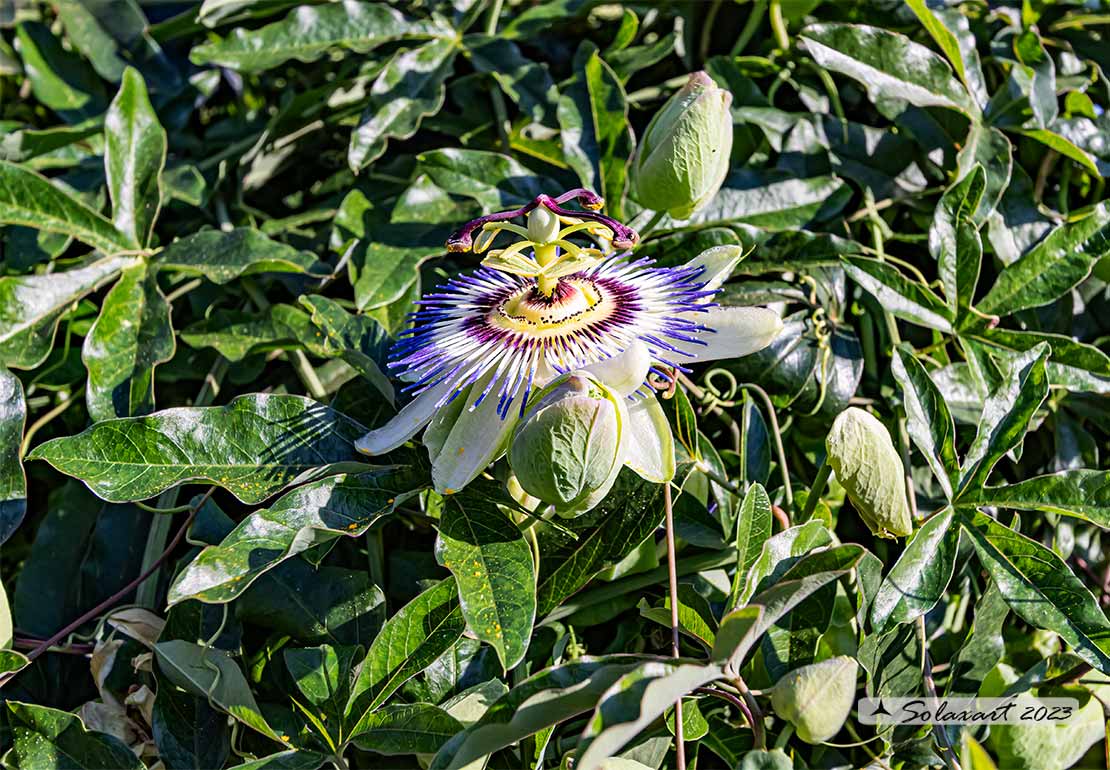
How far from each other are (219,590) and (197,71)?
1.02m

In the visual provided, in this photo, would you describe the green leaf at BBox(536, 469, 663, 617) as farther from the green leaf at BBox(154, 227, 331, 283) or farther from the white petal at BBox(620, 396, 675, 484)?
the green leaf at BBox(154, 227, 331, 283)

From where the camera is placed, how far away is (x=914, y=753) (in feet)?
3.28

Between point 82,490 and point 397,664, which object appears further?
point 82,490

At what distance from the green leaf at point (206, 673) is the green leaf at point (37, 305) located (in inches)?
15.0

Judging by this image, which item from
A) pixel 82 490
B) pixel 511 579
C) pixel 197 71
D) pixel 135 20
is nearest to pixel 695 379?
pixel 511 579

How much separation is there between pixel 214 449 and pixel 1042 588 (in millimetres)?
748

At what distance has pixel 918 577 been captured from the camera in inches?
36.9

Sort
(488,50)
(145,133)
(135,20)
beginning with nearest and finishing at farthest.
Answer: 1. (145,133)
2. (488,50)
3. (135,20)

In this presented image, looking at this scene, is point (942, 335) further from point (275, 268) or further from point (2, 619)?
point (2, 619)

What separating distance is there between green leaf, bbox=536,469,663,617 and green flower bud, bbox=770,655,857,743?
0.18 m

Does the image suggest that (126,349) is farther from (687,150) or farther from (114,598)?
(687,150)

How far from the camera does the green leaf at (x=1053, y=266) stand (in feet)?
3.81

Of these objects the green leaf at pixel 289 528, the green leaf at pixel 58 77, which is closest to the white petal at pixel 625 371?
the green leaf at pixel 289 528

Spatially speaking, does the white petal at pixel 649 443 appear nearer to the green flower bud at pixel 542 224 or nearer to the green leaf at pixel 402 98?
the green flower bud at pixel 542 224
